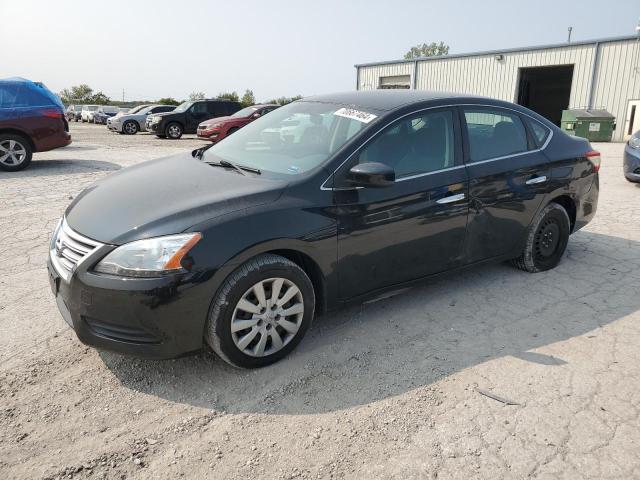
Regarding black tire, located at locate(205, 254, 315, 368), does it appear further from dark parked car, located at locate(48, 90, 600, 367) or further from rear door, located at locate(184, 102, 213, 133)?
rear door, located at locate(184, 102, 213, 133)

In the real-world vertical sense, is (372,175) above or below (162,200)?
above

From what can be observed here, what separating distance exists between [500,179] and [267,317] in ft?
7.40

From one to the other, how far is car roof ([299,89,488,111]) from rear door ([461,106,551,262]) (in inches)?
11.7

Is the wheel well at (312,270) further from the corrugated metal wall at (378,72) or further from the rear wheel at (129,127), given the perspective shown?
the corrugated metal wall at (378,72)

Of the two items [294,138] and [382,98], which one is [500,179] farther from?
[294,138]

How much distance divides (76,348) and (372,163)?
2213 millimetres

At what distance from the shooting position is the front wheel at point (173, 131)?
21.3 metres

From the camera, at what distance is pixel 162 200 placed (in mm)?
2973

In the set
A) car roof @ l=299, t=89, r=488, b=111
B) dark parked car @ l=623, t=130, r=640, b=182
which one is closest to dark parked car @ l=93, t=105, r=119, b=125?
dark parked car @ l=623, t=130, r=640, b=182

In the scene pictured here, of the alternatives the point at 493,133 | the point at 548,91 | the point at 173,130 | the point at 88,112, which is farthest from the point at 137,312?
the point at 88,112

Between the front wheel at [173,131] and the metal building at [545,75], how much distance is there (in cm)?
1408

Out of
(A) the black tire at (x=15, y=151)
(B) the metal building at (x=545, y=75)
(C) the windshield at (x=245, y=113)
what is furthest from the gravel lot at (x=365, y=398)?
(B) the metal building at (x=545, y=75)

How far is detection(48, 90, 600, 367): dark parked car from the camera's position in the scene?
2.64 metres

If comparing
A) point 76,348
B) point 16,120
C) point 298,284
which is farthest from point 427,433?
point 16,120
